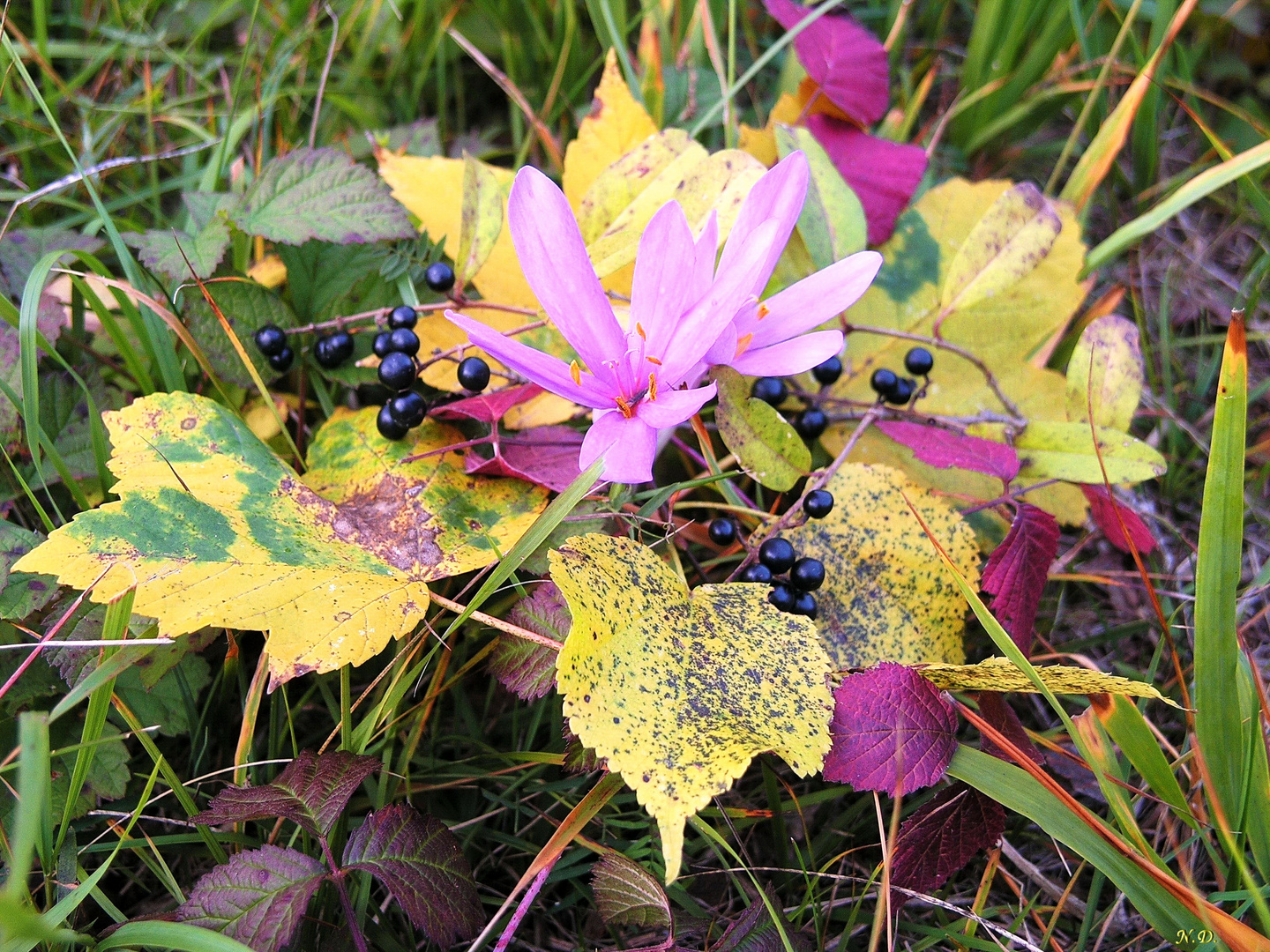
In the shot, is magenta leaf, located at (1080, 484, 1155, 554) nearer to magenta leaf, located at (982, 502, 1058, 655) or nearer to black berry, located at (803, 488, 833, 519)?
magenta leaf, located at (982, 502, 1058, 655)

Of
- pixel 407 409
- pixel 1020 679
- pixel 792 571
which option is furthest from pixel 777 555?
pixel 407 409

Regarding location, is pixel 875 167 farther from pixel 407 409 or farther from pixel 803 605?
pixel 407 409

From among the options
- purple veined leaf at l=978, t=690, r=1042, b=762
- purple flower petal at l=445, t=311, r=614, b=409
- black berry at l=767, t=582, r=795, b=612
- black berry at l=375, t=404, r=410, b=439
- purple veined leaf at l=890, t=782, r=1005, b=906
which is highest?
purple flower petal at l=445, t=311, r=614, b=409

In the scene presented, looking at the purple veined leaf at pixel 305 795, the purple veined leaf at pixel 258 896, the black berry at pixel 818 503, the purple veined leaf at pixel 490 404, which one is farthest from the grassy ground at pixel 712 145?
the black berry at pixel 818 503

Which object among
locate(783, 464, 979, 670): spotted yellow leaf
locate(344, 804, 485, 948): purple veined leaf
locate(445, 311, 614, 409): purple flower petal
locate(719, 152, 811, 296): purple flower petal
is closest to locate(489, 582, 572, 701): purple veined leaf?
locate(344, 804, 485, 948): purple veined leaf

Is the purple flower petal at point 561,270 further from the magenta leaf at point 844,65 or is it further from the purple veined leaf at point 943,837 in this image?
the magenta leaf at point 844,65

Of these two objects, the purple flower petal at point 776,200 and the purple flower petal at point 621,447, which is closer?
the purple flower petal at point 621,447
